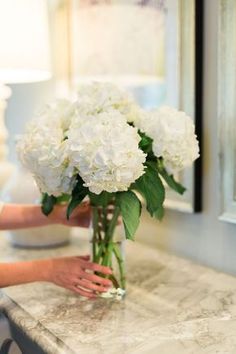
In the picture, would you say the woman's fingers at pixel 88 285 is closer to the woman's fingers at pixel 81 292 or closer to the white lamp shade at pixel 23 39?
the woman's fingers at pixel 81 292

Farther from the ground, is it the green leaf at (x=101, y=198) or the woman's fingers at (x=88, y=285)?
the green leaf at (x=101, y=198)

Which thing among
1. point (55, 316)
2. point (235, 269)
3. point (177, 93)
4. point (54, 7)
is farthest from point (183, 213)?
point (54, 7)

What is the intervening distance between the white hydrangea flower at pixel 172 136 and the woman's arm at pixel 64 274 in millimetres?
262

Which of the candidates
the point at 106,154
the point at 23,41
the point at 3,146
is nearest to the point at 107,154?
the point at 106,154

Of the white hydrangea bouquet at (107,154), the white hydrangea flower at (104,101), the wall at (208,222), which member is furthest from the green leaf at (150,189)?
the wall at (208,222)

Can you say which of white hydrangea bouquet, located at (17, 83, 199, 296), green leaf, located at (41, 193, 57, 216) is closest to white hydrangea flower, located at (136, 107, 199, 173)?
white hydrangea bouquet, located at (17, 83, 199, 296)

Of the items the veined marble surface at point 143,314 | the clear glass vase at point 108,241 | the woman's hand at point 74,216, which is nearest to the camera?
the veined marble surface at point 143,314

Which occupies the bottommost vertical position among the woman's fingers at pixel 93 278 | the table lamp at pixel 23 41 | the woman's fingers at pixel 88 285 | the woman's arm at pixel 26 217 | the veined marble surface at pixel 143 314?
the veined marble surface at pixel 143 314

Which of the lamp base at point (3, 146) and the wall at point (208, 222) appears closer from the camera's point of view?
the wall at point (208, 222)

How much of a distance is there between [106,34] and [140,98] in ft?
0.83

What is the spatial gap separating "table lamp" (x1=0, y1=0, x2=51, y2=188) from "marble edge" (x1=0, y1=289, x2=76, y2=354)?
0.64 metres

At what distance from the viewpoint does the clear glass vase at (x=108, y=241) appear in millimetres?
1008

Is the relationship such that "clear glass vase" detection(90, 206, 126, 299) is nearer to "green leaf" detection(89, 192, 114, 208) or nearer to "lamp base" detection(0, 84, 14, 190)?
"green leaf" detection(89, 192, 114, 208)

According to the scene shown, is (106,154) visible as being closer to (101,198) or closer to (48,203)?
(101,198)
